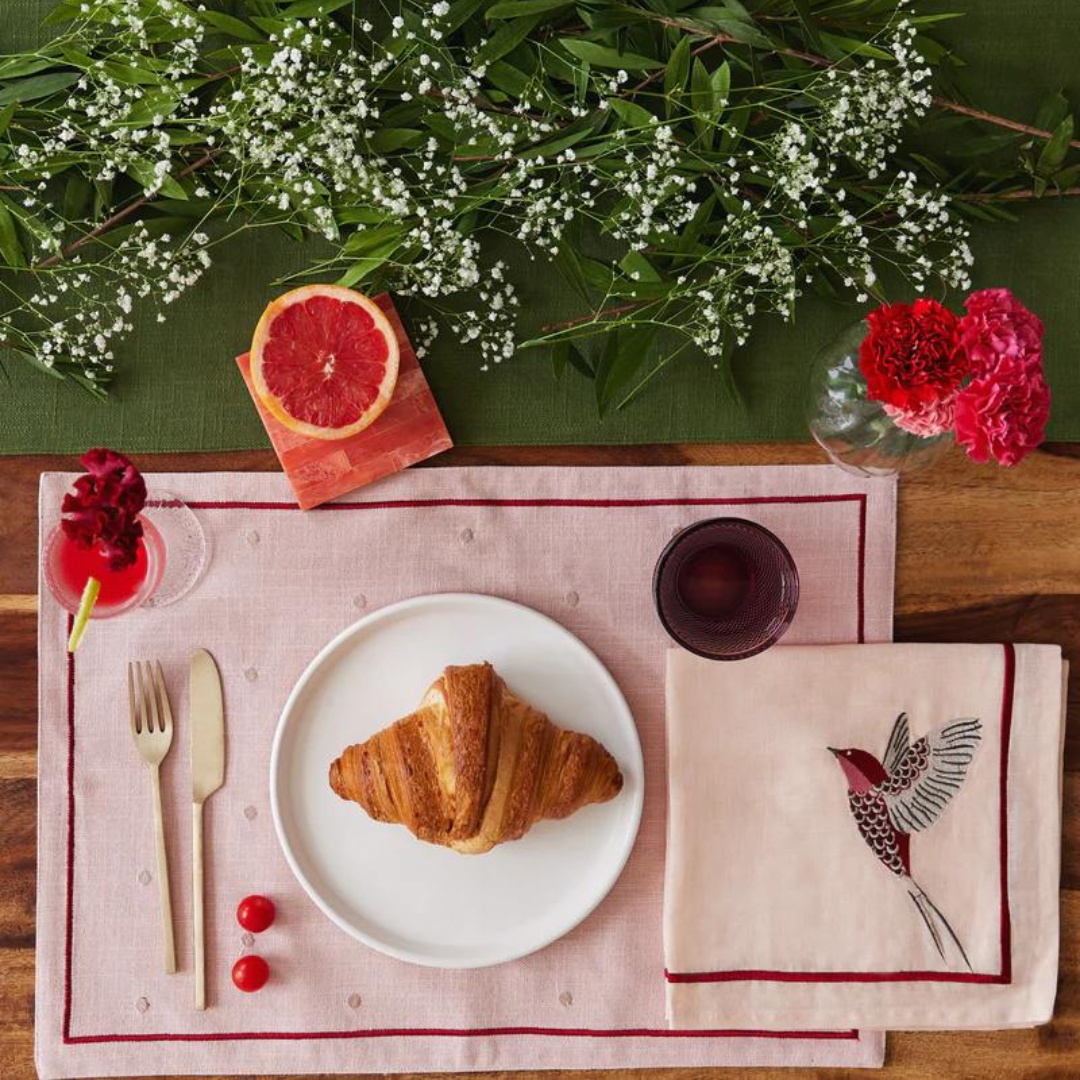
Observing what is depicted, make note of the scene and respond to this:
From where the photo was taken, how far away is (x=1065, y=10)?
1.26m

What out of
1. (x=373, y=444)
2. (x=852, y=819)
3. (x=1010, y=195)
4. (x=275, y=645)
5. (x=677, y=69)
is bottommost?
(x=852, y=819)

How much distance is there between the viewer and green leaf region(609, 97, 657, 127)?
116cm

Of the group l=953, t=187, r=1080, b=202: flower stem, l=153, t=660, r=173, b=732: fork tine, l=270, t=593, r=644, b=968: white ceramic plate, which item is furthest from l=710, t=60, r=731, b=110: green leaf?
l=153, t=660, r=173, b=732: fork tine

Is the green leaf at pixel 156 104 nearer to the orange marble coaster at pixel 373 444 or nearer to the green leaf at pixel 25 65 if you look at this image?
the green leaf at pixel 25 65

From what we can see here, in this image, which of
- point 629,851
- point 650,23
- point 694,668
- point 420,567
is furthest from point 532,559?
point 650,23

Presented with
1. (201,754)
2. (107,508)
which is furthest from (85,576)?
(201,754)

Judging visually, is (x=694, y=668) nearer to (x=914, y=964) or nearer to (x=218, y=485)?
(x=914, y=964)

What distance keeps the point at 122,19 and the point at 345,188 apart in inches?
12.3

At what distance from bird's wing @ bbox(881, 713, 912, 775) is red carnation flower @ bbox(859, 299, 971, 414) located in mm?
473

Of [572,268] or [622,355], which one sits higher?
[572,268]

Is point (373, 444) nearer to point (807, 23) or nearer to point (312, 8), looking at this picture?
point (312, 8)

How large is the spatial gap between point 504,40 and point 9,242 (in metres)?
0.64

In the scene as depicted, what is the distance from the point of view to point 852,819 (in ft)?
4.18

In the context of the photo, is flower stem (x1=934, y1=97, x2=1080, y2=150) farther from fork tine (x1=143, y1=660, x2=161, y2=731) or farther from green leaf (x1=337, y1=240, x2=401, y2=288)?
fork tine (x1=143, y1=660, x2=161, y2=731)
